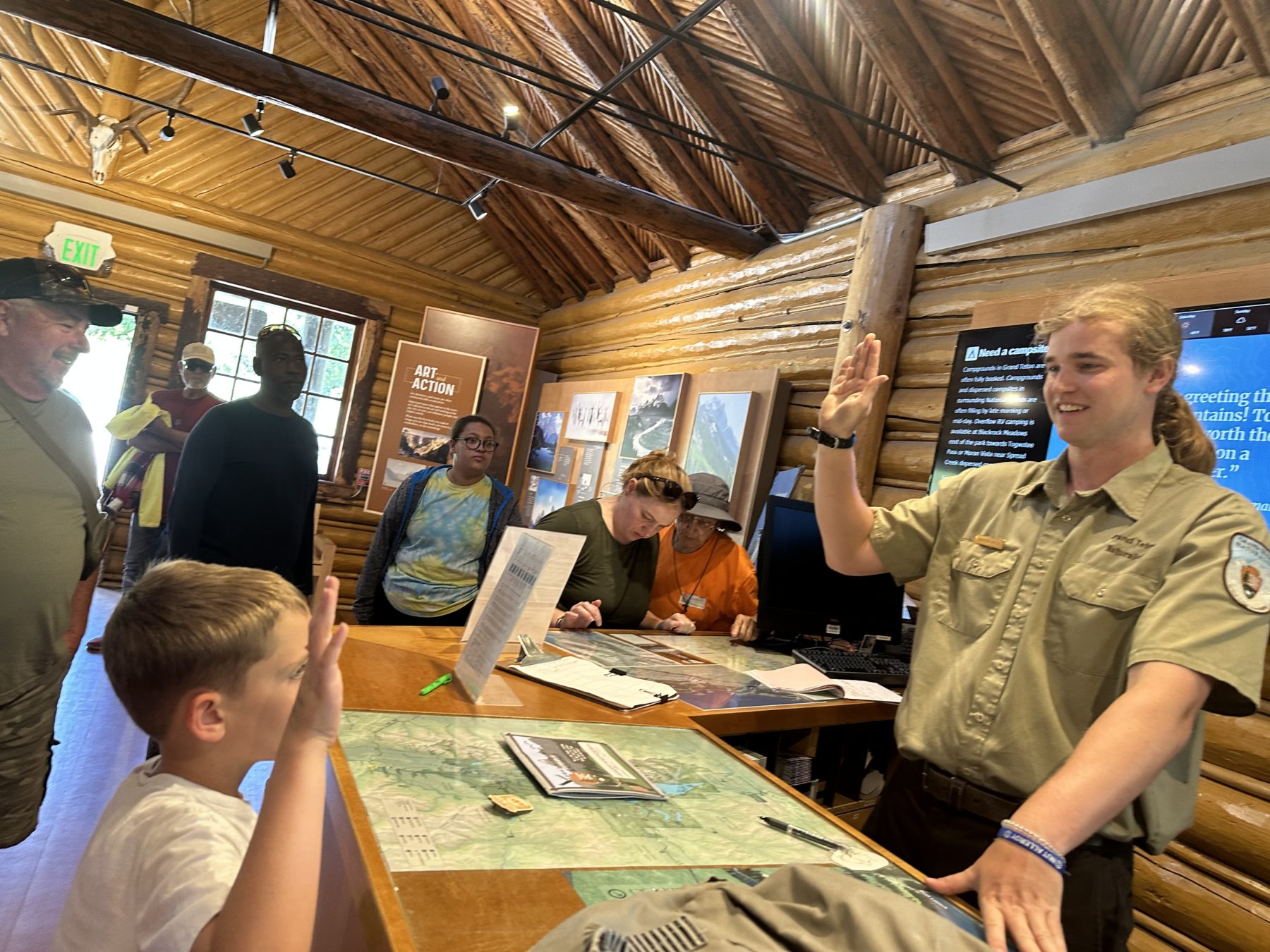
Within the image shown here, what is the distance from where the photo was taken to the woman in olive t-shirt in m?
3.22

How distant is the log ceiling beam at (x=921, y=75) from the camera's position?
402cm

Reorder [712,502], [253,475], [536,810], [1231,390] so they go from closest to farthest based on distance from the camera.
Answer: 1. [536,810]
2. [1231,390]
3. [253,475]
4. [712,502]

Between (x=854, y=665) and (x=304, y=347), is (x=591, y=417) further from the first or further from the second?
(x=854, y=665)

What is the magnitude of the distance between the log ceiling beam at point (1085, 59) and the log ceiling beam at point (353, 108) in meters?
2.89

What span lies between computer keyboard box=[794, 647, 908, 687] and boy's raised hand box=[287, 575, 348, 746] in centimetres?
227

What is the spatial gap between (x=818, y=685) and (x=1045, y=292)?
89.1 inches

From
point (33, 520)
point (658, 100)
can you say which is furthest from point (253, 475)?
point (658, 100)

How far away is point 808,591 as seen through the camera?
11.3 feet

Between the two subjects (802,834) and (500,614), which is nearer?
(802,834)

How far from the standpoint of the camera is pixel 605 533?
11.3ft

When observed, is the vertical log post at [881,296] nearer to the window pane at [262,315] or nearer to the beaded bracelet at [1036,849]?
the beaded bracelet at [1036,849]

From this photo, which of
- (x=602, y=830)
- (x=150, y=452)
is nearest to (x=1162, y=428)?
(x=602, y=830)

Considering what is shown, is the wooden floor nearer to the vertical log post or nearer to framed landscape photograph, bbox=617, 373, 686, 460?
the vertical log post

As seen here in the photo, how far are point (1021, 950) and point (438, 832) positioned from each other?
2.89 feet
